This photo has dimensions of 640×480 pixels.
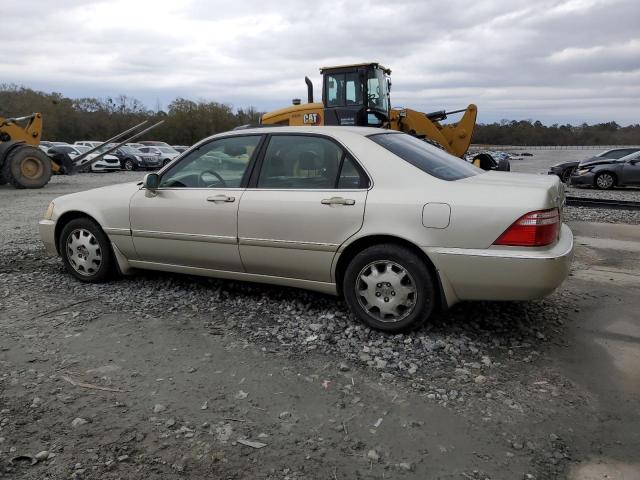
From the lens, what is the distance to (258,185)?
14.9 feet

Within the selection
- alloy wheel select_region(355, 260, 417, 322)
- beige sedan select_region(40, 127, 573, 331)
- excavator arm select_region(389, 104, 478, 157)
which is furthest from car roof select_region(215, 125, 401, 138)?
excavator arm select_region(389, 104, 478, 157)

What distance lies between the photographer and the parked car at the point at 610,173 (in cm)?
1672

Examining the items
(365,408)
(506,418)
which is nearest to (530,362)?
(506,418)

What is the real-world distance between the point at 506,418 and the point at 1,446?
8.64 feet

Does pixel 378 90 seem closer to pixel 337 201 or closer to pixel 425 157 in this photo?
pixel 425 157

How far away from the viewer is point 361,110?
516 inches

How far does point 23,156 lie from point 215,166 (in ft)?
49.7

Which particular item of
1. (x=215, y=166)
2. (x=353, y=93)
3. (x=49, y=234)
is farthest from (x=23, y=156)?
(x=215, y=166)

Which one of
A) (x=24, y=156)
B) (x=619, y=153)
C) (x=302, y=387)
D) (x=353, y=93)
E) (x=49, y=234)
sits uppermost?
(x=353, y=93)

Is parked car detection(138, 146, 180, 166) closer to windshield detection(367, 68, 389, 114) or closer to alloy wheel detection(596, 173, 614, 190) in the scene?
windshield detection(367, 68, 389, 114)

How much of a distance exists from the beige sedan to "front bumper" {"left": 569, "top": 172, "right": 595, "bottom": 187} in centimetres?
1428

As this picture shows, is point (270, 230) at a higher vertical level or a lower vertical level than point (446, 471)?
higher

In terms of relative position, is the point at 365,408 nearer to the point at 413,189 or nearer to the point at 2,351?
the point at 413,189

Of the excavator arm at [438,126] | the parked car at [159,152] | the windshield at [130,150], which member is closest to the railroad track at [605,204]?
the excavator arm at [438,126]
